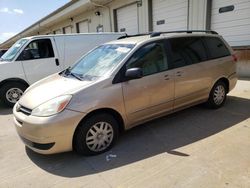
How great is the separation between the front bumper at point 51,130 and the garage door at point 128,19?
10324mm

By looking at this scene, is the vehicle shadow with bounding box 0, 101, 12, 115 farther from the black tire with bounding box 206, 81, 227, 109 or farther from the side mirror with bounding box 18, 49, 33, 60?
the black tire with bounding box 206, 81, 227, 109

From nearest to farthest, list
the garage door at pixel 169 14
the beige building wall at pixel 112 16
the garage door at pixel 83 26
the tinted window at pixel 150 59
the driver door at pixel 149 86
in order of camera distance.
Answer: the driver door at pixel 149 86 → the tinted window at pixel 150 59 → the beige building wall at pixel 112 16 → the garage door at pixel 169 14 → the garage door at pixel 83 26

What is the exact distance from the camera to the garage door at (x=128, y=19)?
12.5 m

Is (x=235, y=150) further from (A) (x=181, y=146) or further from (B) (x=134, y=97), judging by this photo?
(B) (x=134, y=97)

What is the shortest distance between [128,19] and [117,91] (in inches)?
414

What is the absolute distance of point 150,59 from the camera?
3.91m

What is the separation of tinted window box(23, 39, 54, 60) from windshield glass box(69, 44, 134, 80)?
2.99 metres

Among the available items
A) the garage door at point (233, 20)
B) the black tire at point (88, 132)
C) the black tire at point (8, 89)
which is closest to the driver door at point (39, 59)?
the black tire at point (8, 89)

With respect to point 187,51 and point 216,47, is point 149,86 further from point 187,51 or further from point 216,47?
point 216,47

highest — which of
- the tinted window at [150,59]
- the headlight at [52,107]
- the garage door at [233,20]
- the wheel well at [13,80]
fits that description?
the garage door at [233,20]

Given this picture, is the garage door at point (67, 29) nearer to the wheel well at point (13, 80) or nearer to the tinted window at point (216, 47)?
the wheel well at point (13, 80)

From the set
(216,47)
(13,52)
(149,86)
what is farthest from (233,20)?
(13,52)

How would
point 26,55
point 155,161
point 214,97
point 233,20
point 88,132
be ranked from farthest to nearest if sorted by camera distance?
point 233,20 → point 26,55 → point 214,97 → point 88,132 → point 155,161

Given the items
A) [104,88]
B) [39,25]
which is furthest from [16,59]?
[39,25]
